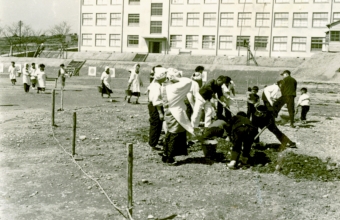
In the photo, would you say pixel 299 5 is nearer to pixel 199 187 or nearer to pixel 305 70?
pixel 305 70

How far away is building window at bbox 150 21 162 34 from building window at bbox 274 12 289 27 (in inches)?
609

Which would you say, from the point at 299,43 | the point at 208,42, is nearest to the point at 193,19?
the point at 208,42

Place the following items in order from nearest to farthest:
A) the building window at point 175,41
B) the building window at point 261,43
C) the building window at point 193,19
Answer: the building window at point 261,43 → the building window at point 193,19 → the building window at point 175,41

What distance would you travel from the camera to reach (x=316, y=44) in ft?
160

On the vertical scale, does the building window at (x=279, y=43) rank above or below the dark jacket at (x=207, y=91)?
above

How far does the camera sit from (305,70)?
33.0 m

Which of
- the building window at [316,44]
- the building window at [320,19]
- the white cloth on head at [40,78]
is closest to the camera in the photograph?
the white cloth on head at [40,78]

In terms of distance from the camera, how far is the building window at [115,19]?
58781 mm

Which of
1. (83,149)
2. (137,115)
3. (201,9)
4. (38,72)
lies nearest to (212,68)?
(201,9)

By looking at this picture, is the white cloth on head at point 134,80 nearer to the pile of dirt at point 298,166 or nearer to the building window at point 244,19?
the pile of dirt at point 298,166

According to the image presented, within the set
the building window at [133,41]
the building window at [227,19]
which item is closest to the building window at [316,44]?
the building window at [227,19]

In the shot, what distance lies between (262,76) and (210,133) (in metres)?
29.1

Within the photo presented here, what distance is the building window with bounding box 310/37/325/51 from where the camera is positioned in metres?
48.4

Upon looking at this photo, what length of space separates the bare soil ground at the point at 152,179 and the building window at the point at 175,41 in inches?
1760
